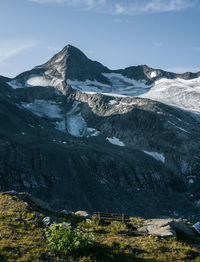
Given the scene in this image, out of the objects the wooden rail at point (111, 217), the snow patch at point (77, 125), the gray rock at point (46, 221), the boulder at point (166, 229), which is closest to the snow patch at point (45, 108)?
the snow patch at point (77, 125)

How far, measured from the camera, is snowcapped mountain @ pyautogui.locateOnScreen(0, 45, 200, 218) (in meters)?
69.6

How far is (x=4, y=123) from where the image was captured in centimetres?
9606

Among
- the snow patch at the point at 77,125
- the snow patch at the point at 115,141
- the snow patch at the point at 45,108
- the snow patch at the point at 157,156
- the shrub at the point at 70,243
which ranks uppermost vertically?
the shrub at the point at 70,243

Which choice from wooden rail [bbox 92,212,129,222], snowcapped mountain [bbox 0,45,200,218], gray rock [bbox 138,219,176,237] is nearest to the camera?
gray rock [bbox 138,219,176,237]

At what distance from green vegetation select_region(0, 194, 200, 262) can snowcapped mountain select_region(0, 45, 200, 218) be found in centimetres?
4640

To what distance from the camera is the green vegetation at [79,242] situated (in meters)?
11.7

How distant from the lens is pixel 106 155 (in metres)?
90.2

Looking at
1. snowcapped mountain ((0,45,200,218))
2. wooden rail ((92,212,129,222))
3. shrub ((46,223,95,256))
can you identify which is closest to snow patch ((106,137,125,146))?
snowcapped mountain ((0,45,200,218))

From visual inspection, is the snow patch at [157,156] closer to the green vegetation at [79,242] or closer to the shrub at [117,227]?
the shrub at [117,227]

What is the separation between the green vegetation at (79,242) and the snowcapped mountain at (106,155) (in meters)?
46.4

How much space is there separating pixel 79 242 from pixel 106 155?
78.6m

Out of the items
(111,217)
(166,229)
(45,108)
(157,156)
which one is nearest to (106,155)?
(157,156)

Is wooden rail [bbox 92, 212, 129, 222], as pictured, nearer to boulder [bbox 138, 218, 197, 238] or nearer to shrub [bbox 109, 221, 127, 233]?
shrub [bbox 109, 221, 127, 233]

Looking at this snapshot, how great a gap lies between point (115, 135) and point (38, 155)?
4952cm
